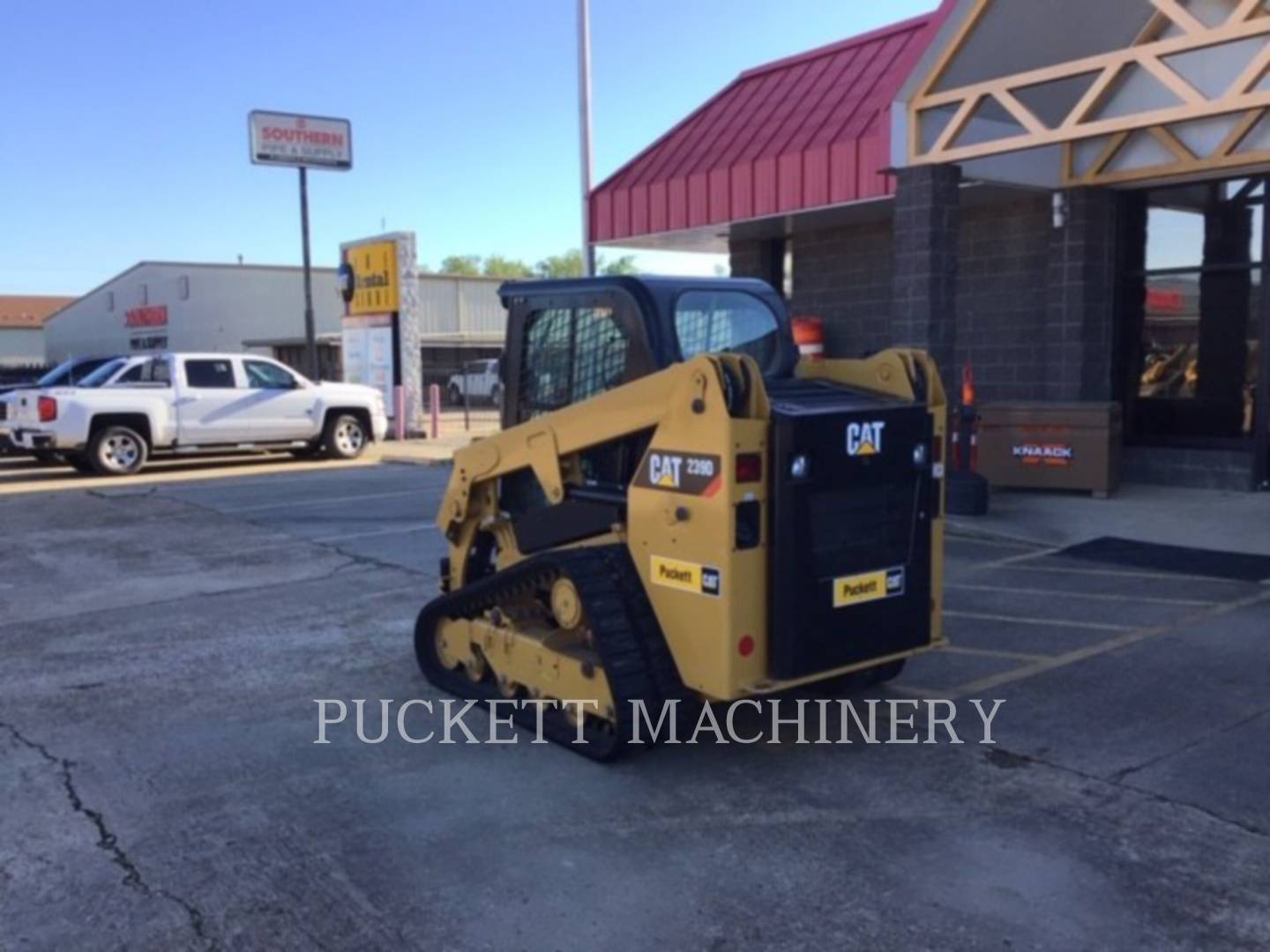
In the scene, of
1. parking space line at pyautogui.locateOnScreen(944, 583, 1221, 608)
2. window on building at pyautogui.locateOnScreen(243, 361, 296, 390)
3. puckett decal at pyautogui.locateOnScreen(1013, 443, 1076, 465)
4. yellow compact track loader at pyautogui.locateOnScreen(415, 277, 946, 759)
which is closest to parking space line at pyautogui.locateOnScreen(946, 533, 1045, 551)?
parking space line at pyautogui.locateOnScreen(944, 583, 1221, 608)

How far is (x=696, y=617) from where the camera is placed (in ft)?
15.1

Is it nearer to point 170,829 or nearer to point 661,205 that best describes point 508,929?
point 170,829

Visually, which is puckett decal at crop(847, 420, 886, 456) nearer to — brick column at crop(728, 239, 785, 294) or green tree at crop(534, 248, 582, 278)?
brick column at crop(728, 239, 785, 294)

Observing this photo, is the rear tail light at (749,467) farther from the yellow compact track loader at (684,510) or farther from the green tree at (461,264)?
the green tree at (461,264)

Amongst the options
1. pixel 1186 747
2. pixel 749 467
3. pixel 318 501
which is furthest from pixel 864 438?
pixel 318 501

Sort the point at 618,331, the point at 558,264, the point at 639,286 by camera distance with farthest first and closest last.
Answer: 1. the point at 558,264
2. the point at 618,331
3. the point at 639,286

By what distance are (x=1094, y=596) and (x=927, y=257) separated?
13.1ft

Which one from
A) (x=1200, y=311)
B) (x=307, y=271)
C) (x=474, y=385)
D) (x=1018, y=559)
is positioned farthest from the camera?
(x=474, y=385)

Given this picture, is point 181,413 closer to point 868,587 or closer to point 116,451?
point 116,451

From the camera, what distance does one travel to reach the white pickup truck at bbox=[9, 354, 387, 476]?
1617cm

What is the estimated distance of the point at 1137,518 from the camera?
10656 mm

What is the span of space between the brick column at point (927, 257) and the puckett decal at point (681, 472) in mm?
6633

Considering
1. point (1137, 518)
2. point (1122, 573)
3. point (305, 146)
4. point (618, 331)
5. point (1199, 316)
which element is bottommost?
point (1122, 573)

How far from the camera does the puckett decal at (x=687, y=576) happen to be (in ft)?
14.8
